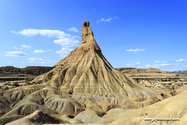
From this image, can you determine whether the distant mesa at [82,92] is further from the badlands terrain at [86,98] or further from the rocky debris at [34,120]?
the rocky debris at [34,120]

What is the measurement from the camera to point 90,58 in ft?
220

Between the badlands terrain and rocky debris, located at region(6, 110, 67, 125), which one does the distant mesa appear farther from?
rocky debris, located at region(6, 110, 67, 125)

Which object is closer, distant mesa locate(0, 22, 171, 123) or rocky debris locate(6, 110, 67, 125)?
rocky debris locate(6, 110, 67, 125)

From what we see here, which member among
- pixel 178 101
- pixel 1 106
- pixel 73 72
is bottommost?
pixel 1 106

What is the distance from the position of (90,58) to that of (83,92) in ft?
65.3

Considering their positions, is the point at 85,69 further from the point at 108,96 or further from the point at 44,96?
the point at 44,96

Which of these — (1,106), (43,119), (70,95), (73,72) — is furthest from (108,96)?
(1,106)

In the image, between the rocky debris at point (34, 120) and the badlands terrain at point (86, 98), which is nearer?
the rocky debris at point (34, 120)

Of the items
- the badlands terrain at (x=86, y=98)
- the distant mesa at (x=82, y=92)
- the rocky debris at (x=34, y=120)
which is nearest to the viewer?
the rocky debris at (x=34, y=120)

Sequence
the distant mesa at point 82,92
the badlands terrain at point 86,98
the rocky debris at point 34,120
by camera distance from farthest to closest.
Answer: the distant mesa at point 82,92
the badlands terrain at point 86,98
the rocky debris at point 34,120

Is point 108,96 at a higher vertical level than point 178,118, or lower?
lower

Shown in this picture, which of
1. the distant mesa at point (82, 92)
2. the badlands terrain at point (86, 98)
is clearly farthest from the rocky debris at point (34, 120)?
the distant mesa at point (82, 92)

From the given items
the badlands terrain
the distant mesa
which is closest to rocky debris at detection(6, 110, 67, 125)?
the badlands terrain

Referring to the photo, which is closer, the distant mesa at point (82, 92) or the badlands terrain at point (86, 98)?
the badlands terrain at point (86, 98)
